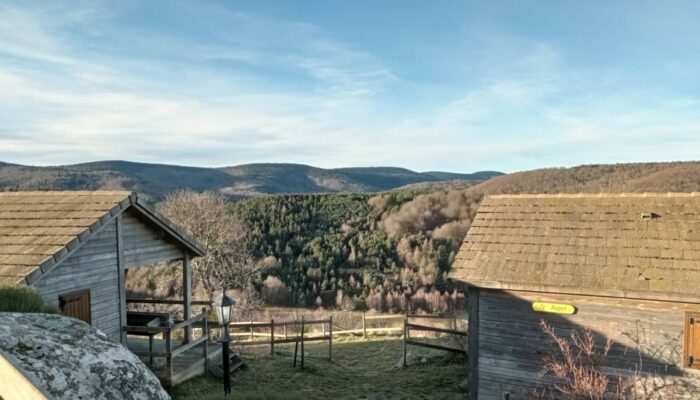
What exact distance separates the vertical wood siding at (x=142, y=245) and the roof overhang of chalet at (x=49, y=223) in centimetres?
31

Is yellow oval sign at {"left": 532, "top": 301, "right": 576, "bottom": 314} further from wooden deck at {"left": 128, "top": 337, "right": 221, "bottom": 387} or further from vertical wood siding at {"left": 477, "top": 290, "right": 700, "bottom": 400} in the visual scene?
wooden deck at {"left": 128, "top": 337, "right": 221, "bottom": 387}

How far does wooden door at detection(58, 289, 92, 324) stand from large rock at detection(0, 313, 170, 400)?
7.17 meters

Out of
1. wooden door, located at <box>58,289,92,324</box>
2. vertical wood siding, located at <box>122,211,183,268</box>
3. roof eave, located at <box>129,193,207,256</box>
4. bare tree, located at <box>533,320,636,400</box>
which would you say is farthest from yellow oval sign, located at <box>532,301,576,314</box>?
wooden door, located at <box>58,289,92,324</box>

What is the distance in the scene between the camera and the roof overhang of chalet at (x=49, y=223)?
366 inches

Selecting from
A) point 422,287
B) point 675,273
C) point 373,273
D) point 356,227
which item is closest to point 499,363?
point 675,273

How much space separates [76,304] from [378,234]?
44.3 m

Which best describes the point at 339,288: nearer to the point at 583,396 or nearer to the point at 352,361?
the point at 352,361

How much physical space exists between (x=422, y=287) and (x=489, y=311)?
2925cm

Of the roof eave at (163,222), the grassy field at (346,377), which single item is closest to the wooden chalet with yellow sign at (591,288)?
the grassy field at (346,377)

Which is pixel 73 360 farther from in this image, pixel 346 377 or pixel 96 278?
pixel 346 377

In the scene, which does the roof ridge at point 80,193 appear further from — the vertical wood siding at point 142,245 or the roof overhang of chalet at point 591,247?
the roof overhang of chalet at point 591,247

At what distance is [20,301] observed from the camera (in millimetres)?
6312

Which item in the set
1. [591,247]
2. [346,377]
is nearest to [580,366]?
[591,247]

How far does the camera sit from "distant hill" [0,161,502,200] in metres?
62.0
